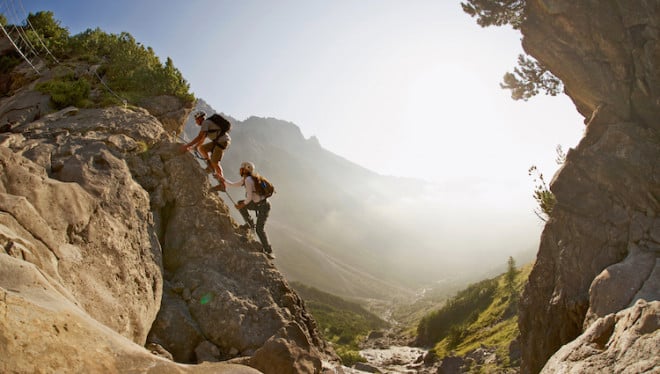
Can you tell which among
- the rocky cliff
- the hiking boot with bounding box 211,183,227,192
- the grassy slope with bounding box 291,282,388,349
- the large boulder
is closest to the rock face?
the large boulder

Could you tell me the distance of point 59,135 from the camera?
1366cm

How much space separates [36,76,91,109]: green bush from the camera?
17.2m

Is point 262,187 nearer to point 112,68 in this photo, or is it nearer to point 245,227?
point 245,227

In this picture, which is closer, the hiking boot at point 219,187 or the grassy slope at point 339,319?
the hiking boot at point 219,187

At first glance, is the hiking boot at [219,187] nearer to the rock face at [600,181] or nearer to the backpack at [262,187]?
the backpack at [262,187]

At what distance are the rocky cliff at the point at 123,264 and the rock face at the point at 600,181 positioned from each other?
13.7 meters

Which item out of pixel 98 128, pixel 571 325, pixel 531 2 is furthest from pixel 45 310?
pixel 531 2

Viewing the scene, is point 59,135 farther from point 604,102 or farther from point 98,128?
point 604,102

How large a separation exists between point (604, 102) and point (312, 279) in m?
174

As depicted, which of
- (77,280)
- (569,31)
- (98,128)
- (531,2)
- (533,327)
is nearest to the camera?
(77,280)

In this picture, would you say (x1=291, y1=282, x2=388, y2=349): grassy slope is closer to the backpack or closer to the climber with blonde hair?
the climber with blonde hair

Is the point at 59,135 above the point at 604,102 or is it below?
below

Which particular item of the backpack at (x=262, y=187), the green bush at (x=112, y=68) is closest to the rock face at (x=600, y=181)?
the backpack at (x=262, y=187)

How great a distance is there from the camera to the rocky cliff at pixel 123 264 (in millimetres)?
6328
